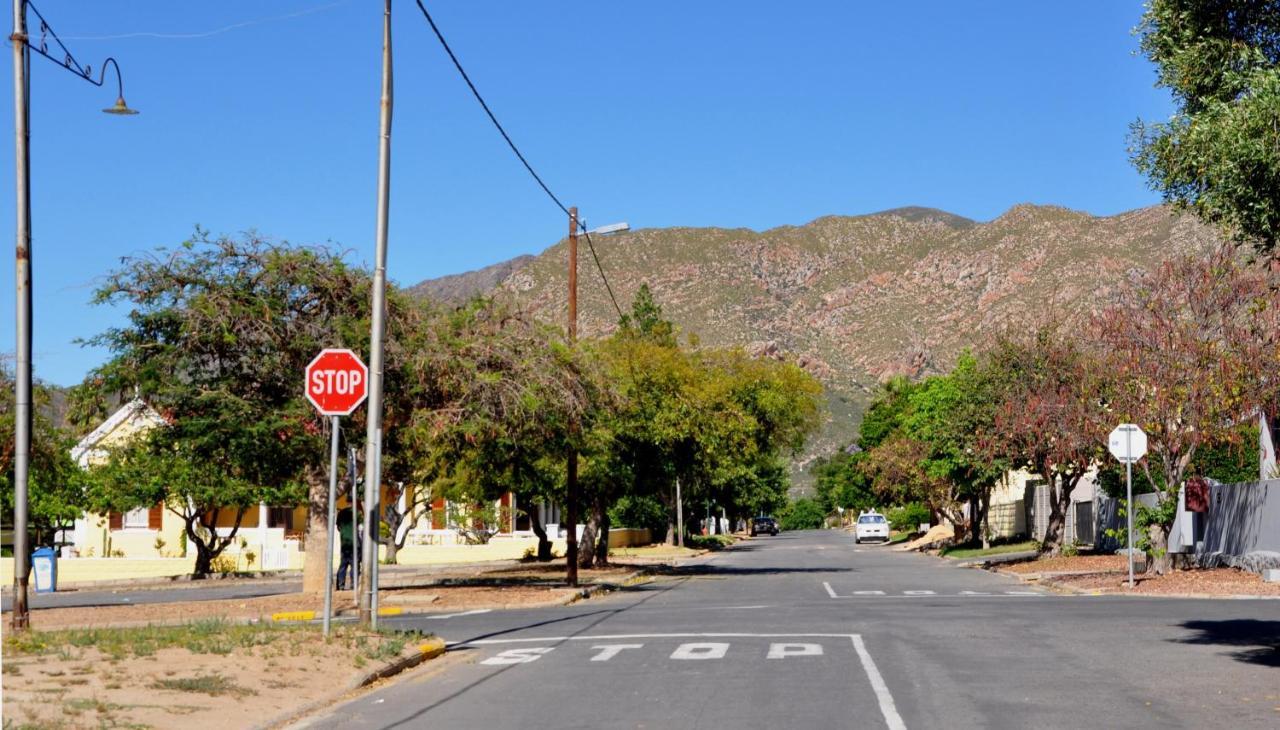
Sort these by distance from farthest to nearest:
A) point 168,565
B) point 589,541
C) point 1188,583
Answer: point 168,565
point 589,541
point 1188,583

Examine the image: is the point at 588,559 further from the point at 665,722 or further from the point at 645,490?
the point at 665,722

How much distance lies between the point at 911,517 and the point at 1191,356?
193ft

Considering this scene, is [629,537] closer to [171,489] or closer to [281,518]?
[281,518]

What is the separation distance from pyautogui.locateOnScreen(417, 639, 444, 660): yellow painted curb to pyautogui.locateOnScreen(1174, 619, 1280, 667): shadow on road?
353 inches

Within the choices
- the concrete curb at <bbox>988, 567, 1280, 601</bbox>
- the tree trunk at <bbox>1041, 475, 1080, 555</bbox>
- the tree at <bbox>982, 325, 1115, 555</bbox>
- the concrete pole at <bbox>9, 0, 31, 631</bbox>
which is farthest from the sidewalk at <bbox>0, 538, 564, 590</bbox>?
the concrete pole at <bbox>9, 0, 31, 631</bbox>

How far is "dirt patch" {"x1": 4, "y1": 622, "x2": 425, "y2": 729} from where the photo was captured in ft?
35.6

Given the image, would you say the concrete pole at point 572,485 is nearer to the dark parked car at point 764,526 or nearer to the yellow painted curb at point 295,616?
Result: the yellow painted curb at point 295,616

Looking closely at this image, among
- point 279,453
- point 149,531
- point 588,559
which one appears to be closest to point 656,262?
point 149,531

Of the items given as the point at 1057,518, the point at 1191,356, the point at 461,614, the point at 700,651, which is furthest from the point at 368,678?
the point at 1057,518

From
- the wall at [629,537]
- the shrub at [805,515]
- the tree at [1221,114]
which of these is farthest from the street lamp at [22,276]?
the shrub at [805,515]

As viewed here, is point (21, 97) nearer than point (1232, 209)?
No

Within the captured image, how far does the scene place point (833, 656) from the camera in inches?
627

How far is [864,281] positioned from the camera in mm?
179250

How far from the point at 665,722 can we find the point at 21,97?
11.7 meters
